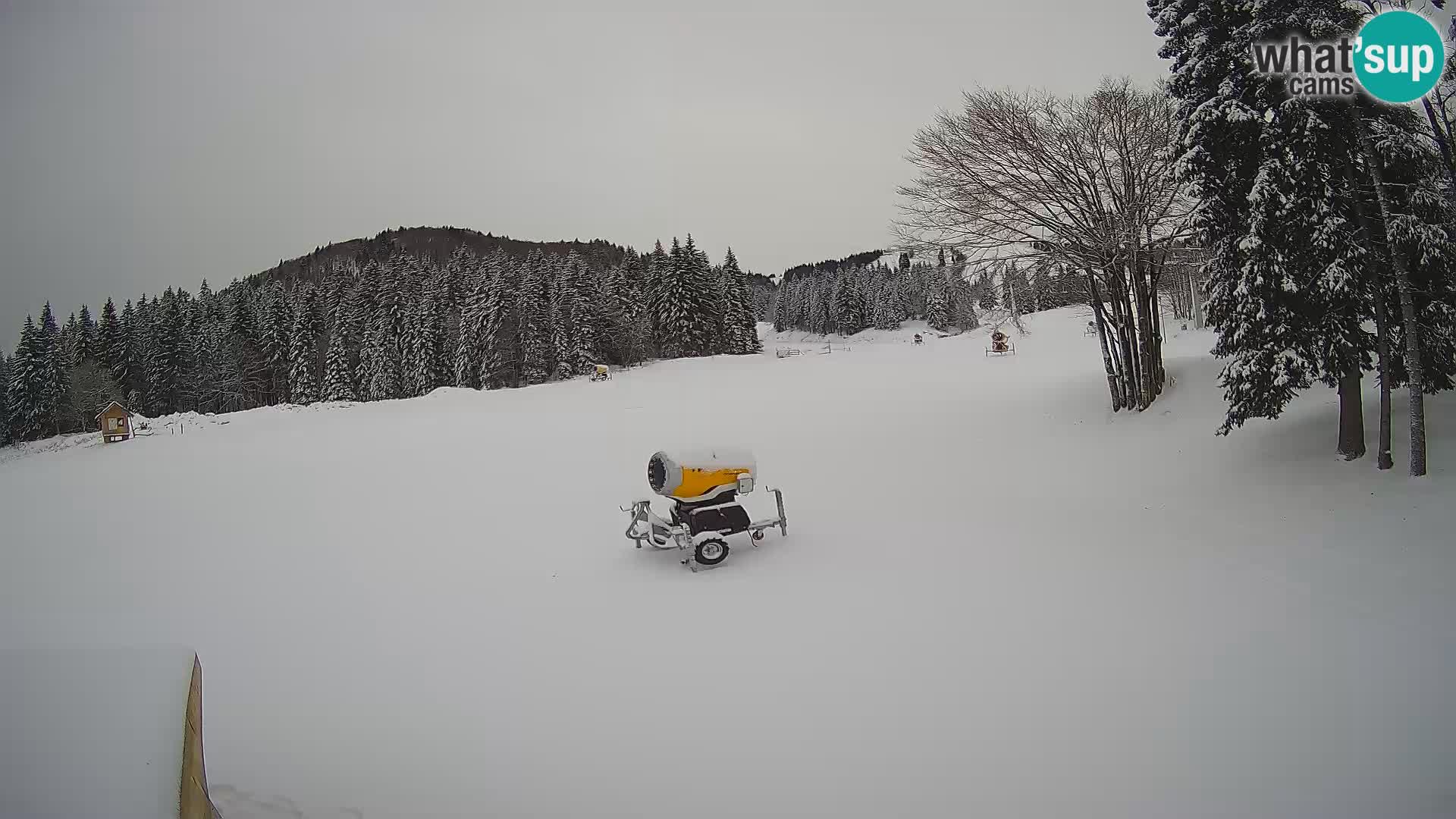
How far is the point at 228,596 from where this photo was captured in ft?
24.8

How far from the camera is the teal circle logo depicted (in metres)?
6.75

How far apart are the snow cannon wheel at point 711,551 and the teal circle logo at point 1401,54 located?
934 centimetres

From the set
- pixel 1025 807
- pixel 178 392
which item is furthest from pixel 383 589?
pixel 178 392

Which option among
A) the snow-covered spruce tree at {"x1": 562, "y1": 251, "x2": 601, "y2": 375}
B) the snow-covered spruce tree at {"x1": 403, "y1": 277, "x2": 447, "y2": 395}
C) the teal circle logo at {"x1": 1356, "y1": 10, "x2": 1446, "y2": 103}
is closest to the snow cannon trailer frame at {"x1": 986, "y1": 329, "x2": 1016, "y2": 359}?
the snow-covered spruce tree at {"x1": 562, "y1": 251, "x2": 601, "y2": 375}

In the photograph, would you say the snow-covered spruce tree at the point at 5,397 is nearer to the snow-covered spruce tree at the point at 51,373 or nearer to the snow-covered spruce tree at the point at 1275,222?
the snow-covered spruce tree at the point at 51,373

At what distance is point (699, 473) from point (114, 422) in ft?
25.2

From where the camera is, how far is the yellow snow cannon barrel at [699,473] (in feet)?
26.1

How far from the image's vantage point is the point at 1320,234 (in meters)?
7.96

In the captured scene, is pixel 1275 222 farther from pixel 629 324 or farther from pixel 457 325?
pixel 457 325

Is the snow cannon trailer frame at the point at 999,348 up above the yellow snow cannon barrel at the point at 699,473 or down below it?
above

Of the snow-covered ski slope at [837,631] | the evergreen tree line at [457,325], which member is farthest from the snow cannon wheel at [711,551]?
the evergreen tree line at [457,325]

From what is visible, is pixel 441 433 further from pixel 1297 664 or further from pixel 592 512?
pixel 1297 664

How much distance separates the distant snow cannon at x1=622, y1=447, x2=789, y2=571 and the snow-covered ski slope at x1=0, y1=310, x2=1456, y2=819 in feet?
1.15

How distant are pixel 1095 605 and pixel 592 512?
7637 mm
